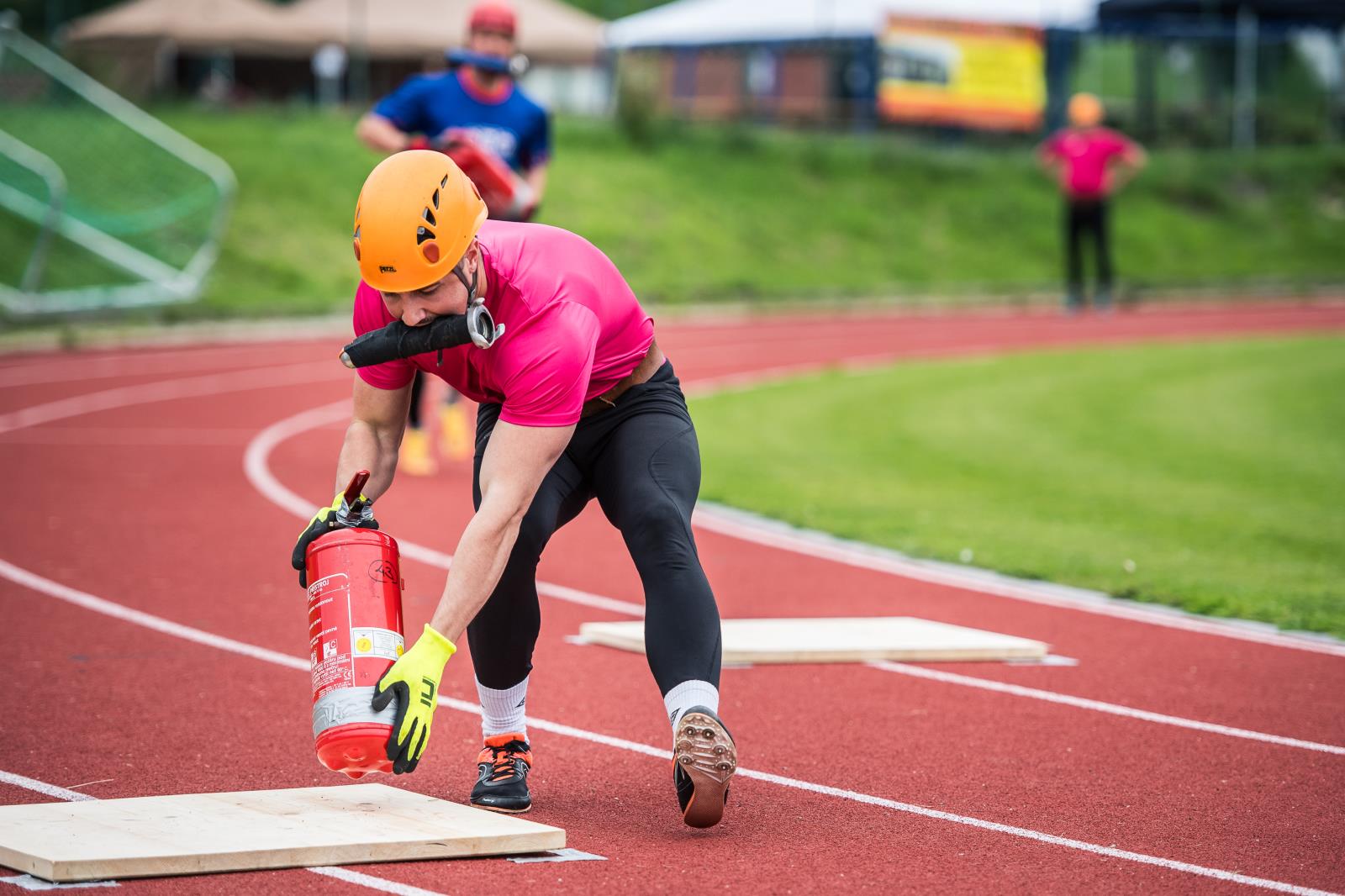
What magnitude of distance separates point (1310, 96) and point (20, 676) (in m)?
33.3

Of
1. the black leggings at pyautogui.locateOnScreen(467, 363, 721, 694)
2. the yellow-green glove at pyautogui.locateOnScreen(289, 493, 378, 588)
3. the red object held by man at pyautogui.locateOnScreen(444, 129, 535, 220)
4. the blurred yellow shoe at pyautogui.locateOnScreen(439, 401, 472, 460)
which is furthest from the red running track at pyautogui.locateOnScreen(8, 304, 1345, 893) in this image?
the red object held by man at pyautogui.locateOnScreen(444, 129, 535, 220)

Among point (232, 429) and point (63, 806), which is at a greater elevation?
point (63, 806)

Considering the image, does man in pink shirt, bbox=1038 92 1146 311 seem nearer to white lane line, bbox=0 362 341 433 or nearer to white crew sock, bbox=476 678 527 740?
white lane line, bbox=0 362 341 433

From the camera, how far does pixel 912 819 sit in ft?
15.7

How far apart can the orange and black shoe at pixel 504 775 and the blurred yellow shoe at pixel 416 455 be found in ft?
21.0

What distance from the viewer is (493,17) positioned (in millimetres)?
10102

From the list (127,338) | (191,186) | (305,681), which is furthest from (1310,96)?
(305,681)

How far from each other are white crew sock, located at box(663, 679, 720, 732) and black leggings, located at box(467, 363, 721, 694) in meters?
0.03

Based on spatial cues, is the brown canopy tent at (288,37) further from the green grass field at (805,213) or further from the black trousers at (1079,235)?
the black trousers at (1079,235)

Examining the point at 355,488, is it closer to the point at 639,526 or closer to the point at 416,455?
the point at 639,526

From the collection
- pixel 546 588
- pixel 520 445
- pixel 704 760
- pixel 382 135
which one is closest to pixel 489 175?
pixel 382 135

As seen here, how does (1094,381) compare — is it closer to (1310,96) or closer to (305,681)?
(305,681)

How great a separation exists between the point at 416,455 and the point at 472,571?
7.18 meters

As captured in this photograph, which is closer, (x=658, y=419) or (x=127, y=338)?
(x=658, y=419)
